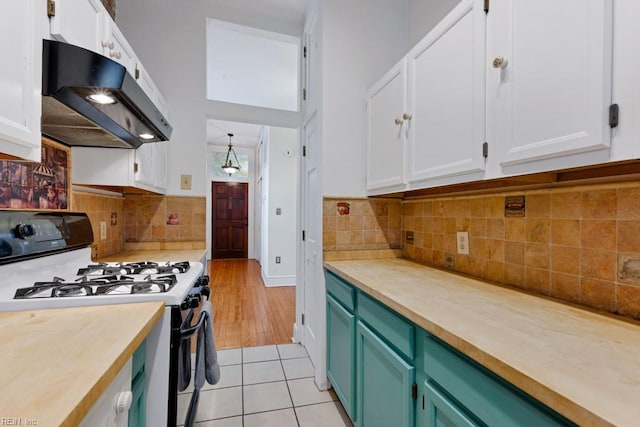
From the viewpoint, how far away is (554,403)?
19.8 inches

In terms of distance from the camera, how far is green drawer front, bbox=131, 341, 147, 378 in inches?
32.1

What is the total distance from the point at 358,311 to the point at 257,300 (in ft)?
8.85

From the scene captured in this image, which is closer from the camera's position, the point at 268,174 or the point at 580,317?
the point at 580,317

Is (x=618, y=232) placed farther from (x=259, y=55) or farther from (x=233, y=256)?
(x=233, y=256)

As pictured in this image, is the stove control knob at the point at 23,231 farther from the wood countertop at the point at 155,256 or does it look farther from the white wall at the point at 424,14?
the white wall at the point at 424,14

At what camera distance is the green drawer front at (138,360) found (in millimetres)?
816

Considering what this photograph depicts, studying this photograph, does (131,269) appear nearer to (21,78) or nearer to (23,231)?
(23,231)

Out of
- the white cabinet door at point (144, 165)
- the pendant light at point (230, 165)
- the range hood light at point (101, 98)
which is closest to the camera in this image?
the range hood light at point (101, 98)

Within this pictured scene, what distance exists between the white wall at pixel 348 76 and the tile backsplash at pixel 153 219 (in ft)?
3.94

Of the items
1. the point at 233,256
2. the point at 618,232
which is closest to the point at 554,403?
the point at 618,232

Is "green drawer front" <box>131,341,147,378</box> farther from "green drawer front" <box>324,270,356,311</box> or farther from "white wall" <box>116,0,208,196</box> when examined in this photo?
"white wall" <box>116,0,208,196</box>

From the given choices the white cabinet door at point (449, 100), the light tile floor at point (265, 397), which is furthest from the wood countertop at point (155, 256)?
the white cabinet door at point (449, 100)

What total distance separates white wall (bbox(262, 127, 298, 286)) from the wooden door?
2.38 metres

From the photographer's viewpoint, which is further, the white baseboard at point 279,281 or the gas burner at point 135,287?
the white baseboard at point 279,281
